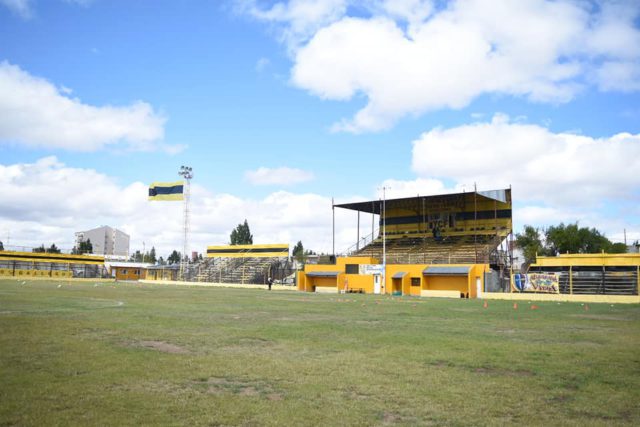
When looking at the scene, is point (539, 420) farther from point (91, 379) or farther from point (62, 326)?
point (62, 326)

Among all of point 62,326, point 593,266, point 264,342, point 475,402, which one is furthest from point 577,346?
point 593,266

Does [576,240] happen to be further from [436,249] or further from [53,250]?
[53,250]

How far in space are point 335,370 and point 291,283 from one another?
66323 millimetres

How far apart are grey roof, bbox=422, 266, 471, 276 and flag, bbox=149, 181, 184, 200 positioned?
155ft

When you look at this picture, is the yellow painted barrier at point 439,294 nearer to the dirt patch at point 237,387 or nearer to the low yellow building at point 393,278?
the low yellow building at point 393,278

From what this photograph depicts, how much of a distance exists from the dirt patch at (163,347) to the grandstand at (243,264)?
64.7 metres

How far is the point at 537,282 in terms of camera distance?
4744 centimetres

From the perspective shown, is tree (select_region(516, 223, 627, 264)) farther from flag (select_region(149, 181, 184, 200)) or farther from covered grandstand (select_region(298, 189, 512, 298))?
flag (select_region(149, 181, 184, 200))

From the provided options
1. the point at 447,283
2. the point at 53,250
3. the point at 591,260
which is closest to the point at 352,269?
the point at 447,283

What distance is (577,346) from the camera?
15.5 m

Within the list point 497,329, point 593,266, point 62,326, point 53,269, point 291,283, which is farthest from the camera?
point 53,269

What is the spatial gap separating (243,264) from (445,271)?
48.2 meters

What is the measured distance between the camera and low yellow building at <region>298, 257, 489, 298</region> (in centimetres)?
5300

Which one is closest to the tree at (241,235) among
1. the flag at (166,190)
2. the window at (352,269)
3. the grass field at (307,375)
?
the flag at (166,190)
